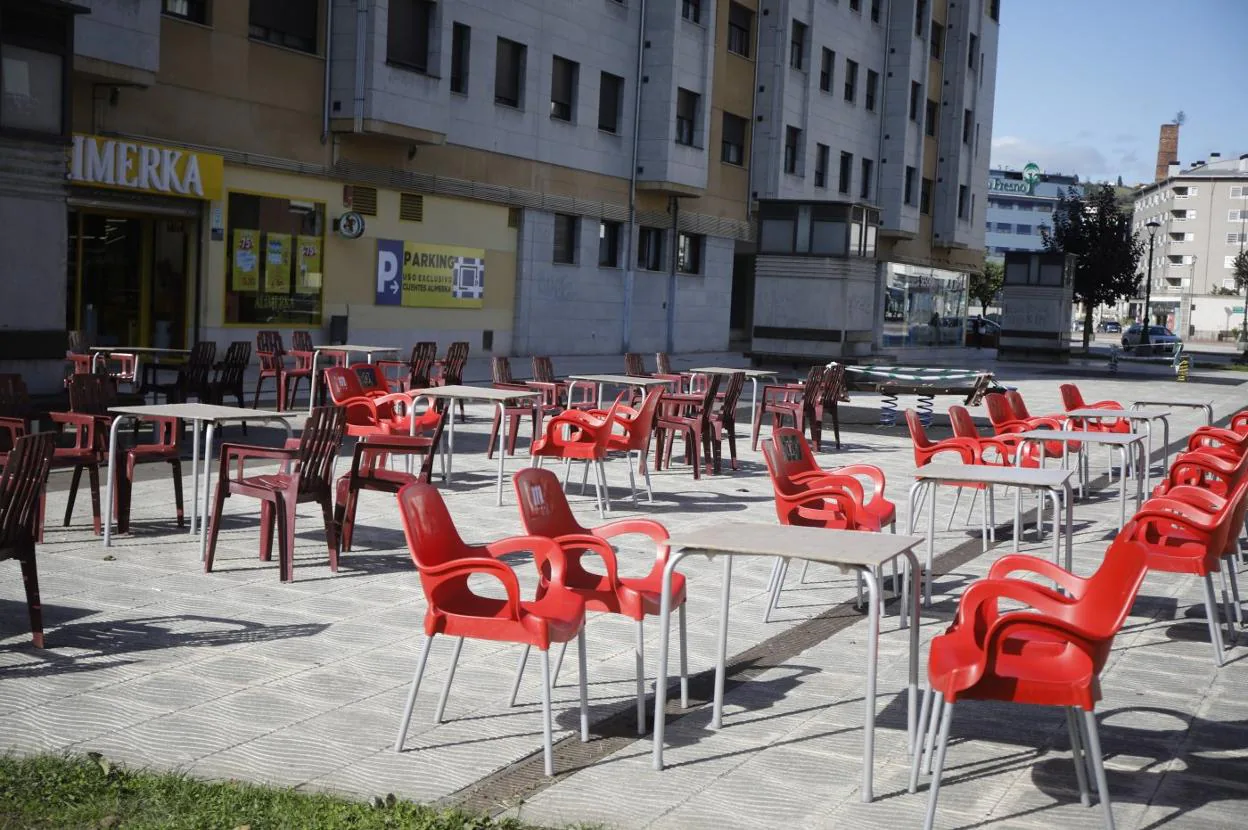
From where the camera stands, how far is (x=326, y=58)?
1091 inches

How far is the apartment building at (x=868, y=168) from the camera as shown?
34.7m

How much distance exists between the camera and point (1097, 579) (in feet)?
17.2

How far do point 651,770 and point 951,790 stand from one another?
111cm

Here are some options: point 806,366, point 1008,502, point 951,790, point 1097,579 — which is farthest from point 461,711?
point 806,366

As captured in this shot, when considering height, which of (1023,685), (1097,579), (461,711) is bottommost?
(461,711)

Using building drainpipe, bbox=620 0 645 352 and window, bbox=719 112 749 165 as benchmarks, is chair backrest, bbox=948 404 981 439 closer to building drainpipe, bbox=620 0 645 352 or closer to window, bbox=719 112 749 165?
building drainpipe, bbox=620 0 645 352

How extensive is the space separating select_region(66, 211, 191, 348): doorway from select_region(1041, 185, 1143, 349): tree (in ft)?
167

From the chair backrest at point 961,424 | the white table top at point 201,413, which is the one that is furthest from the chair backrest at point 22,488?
the chair backrest at point 961,424

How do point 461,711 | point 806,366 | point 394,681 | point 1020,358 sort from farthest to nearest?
point 1020,358
point 806,366
point 394,681
point 461,711

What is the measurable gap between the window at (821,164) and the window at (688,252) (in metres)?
7.40

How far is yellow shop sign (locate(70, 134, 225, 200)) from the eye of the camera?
22.4 metres

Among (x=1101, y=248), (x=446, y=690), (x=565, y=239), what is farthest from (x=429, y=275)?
(x=1101, y=248)

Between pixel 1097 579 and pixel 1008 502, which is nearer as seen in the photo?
pixel 1097 579

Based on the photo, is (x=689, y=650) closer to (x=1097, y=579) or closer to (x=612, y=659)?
(x=612, y=659)
